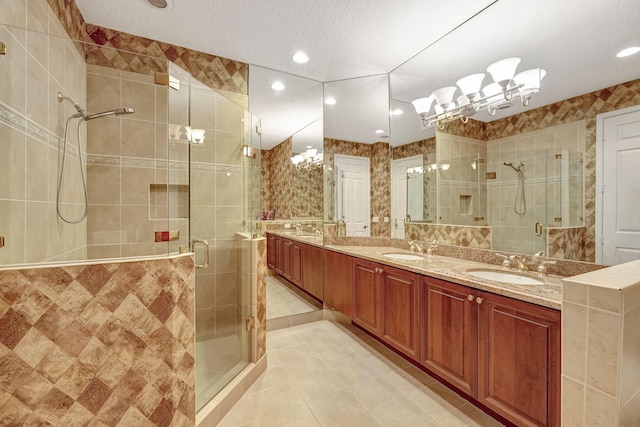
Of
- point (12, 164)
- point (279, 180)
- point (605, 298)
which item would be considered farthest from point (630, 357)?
point (279, 180)

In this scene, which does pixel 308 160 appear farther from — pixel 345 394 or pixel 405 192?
pixel 345 394

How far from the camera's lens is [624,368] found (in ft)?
2.82

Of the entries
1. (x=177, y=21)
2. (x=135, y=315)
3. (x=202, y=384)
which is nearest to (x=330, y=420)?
(x=202, y=384)

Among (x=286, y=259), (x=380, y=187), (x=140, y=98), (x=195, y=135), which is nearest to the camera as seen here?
(x=140, y=98)

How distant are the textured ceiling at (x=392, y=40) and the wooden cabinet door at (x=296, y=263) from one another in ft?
5.60

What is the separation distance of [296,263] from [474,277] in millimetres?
2439

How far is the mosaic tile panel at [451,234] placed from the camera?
2.06m

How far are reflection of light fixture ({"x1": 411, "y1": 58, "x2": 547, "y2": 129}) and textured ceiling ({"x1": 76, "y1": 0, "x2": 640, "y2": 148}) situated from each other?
0.19 feet

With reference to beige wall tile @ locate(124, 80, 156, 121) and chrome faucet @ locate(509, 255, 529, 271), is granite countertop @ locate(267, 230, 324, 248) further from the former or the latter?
beige wall tile @ locate(124, 80, 156, 121)

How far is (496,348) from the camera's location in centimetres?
143

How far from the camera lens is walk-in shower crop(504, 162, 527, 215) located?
5.87 feet

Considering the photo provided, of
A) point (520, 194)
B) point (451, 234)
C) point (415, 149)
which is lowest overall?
point (451, 234)

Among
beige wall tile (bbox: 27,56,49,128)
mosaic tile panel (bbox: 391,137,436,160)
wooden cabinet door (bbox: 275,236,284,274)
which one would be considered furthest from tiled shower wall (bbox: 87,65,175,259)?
wooden cabinet door (bbox: 275,236,284,274)

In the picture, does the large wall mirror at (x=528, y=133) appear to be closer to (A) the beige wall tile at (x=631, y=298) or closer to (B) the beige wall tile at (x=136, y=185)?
(A) the beige wall tile at (x=631, y=298)
